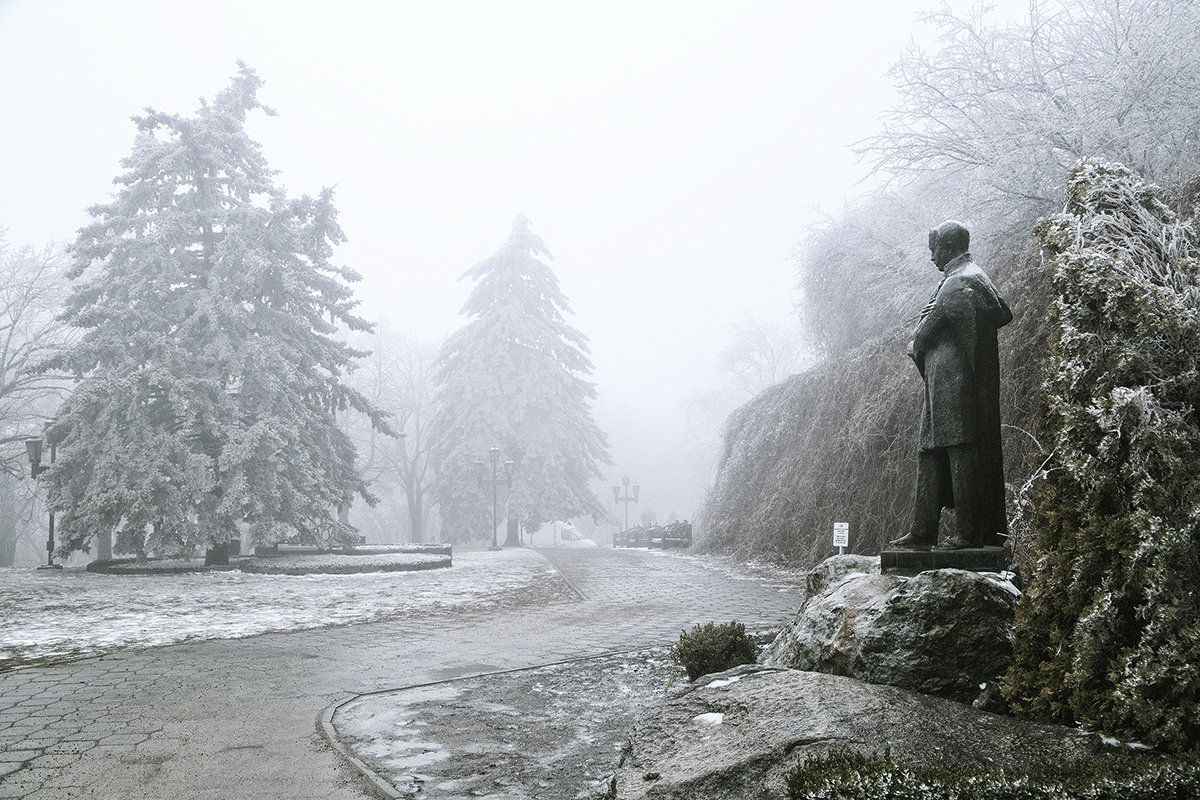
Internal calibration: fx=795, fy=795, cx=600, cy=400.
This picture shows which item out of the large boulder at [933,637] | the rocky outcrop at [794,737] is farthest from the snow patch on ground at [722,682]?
the large boulder at [933,637]

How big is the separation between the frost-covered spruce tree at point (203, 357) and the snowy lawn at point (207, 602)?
75.5 inches

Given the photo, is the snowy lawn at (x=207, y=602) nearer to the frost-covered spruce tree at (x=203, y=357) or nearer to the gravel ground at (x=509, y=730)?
the frost-covered spruce tree at (x=203, y=357)

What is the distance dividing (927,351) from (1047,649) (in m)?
2.16

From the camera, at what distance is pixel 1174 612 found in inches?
127

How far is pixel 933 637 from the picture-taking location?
165 inches

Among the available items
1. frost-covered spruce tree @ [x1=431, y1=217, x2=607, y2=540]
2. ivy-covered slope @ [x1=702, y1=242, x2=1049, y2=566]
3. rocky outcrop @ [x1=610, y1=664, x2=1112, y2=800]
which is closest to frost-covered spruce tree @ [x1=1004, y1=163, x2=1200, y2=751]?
rocky outcrop @ [x1=610, y1=664, x2=1112, y2=800]

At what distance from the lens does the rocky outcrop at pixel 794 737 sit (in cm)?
321

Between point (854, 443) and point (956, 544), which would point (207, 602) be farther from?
point (956, 544)

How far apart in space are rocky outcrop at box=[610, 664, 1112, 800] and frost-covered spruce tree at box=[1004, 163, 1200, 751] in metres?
0.27

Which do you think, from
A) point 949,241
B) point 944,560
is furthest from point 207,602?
point 949,241

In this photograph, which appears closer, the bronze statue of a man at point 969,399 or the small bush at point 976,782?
the small bush at point 976,782

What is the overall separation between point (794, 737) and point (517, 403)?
1317 inches

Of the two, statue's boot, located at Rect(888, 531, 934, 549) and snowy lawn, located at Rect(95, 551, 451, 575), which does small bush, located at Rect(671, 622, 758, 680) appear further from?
snowy lawn, located at Rect(95, 551, 451, 575)

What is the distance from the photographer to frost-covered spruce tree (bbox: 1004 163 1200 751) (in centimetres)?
328
